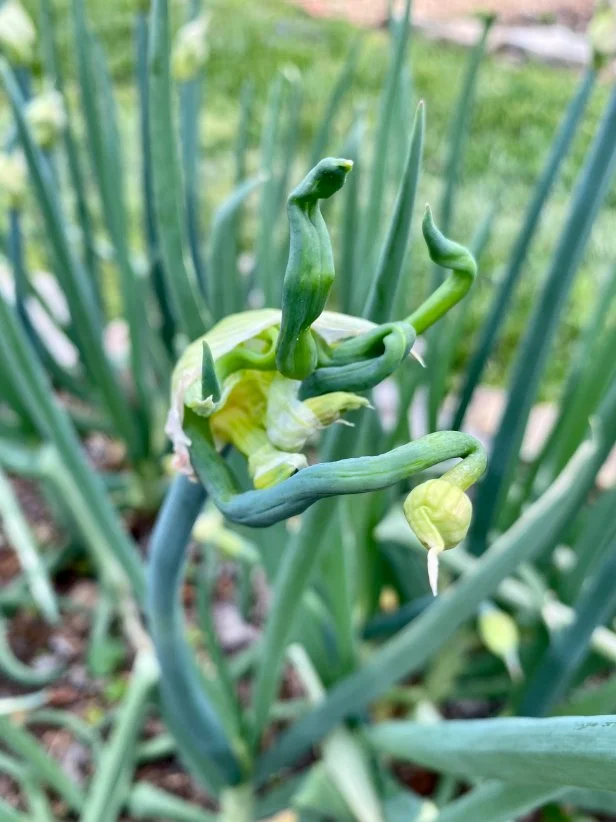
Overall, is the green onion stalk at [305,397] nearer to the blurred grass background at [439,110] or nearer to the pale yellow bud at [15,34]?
the pale yellow bud at [15,34]

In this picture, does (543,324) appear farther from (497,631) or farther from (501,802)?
(501,802)

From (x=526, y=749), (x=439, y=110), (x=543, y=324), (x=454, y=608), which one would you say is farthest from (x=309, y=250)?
(x=439, y=110)

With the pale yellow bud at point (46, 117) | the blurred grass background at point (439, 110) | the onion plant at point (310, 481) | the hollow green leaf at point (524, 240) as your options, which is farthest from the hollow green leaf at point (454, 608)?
the blurred grass background at point (439, 110)

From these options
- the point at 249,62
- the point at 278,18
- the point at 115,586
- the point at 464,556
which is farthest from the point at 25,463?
the point at 278,18

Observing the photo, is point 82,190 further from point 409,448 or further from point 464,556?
point 409,448

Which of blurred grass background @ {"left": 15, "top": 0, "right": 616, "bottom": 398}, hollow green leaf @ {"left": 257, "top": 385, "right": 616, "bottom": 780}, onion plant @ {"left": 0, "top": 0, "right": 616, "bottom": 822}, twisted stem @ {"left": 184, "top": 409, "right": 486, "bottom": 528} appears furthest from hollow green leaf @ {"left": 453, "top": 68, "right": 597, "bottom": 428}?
blurred grass background @ {"left": 15, "top": 0, "right": 616, "bottom": 398}

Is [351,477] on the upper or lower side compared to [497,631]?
upper
